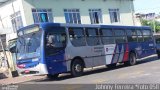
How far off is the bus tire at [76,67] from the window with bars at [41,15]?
1673cm

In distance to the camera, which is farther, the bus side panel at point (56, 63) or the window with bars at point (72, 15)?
the window with bars at point (72, 15)

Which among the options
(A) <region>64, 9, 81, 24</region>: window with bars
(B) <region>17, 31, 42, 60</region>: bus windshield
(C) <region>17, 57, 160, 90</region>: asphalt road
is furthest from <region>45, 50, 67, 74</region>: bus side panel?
(A) <region>64, 9, 81, 24</region>: window with bars

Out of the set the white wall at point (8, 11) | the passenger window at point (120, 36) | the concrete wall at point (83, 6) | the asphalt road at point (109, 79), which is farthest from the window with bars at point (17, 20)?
the asphalt road at point (109, 79)

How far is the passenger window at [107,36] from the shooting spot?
21655mm

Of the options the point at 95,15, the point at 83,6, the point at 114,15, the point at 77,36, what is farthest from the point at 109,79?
the point at 114,15

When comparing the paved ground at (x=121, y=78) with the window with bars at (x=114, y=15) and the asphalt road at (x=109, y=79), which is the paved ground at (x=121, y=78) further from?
the window with bars at (x=114, y=15)

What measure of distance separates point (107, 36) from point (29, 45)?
5926 mm

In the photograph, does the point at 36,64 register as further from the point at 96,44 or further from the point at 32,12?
the point at 32,12

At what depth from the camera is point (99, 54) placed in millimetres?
20938

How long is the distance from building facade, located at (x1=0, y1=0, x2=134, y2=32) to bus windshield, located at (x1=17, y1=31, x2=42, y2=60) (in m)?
15.6

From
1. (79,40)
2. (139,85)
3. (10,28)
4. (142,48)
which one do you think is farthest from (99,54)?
(10,28)

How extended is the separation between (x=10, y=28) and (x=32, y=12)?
147 inches

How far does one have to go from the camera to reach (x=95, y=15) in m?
40.9

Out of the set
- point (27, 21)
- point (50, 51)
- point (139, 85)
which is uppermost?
point (27, 21)
